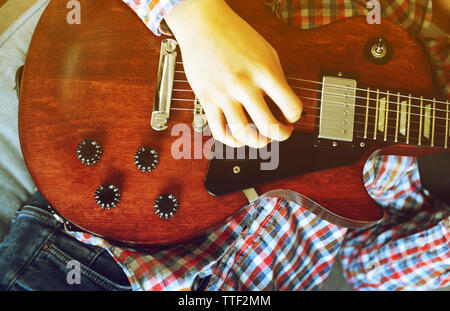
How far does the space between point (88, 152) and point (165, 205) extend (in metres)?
0.19

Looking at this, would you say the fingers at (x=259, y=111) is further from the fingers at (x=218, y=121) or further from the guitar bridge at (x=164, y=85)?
the guitar bridge at (x=164, y=85)

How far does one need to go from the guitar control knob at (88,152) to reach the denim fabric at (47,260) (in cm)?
29

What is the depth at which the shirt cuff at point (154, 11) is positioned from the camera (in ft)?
2.07

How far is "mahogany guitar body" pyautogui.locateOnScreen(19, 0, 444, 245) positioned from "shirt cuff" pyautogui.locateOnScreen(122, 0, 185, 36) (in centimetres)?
4

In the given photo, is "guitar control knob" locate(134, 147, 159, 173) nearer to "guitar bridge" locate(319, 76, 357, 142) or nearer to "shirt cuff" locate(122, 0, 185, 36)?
"shirt cuff" locate(122, 0, 185, 36)

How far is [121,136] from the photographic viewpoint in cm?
73

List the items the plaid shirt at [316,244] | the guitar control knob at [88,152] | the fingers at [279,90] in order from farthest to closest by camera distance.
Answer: the plaid shirt at [316,244], the guitar control knob at [88,152], the fingers at [279,90]

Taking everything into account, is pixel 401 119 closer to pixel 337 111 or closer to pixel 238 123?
pixel 337 111

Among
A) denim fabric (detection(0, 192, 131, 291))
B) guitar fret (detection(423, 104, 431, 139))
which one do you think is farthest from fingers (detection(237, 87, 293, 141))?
denim fabric (detection(0, 192, 131, 291))

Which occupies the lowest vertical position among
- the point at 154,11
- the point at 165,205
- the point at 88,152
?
the point at 165,205

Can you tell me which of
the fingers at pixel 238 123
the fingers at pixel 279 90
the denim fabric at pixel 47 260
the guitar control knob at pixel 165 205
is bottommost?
the denim fabric at pixel 47 260

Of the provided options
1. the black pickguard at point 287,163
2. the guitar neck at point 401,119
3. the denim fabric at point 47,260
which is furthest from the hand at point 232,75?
the denim fabric at point 47,260

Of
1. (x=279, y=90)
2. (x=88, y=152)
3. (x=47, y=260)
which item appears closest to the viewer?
(x=279, y=90)

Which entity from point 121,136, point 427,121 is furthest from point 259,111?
point 427,121
